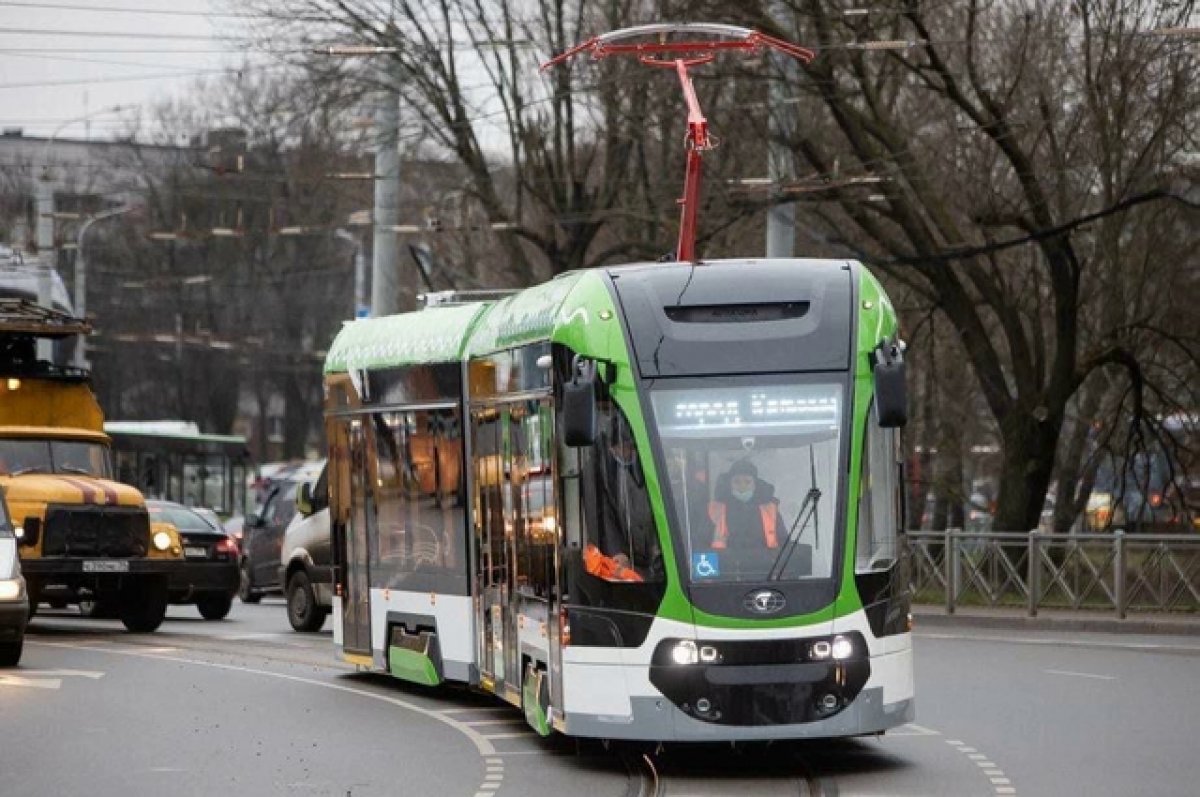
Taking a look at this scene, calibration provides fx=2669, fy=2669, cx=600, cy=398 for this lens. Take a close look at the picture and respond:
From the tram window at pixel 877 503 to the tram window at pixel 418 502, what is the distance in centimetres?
472

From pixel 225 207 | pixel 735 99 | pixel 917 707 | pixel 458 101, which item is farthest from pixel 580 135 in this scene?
pixel 917 707

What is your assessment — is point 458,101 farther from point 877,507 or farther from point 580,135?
point 877,507

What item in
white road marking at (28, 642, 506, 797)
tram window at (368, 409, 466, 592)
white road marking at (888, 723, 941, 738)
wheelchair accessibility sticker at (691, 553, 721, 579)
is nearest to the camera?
wheelchair accessibility sticker at (691, 553, 721, 579)

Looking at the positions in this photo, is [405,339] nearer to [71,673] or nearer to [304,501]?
[71,673]

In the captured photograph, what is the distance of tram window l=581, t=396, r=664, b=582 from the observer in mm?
15531

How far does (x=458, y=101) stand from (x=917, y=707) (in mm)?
27708

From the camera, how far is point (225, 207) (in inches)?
2576

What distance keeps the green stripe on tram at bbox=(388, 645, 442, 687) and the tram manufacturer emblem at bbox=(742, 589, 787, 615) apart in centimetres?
551

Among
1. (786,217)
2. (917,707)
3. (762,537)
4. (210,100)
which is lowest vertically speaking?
(917,707)

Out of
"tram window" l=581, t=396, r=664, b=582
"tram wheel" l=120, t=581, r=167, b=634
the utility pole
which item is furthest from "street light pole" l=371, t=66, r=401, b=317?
"tram window" l=581, t=396, r=664, b=582

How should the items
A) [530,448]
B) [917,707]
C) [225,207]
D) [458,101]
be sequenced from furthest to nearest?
[225,207] → [458,101] → [917,707] → [530,448]

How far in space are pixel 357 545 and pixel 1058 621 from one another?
13.1 meters

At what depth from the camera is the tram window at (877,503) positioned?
1565cm

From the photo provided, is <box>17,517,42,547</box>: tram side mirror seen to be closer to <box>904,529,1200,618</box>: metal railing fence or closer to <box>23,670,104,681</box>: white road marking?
<box>23,670,104,681</box>: white road marking
